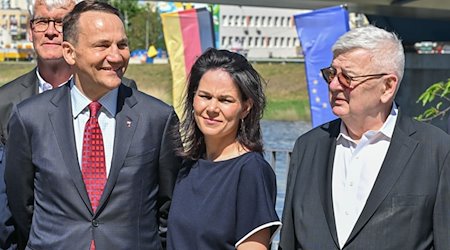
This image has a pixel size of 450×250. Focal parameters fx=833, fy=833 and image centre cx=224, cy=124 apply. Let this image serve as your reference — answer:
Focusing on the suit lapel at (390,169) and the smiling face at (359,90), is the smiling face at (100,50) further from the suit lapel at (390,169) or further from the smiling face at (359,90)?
the suit lapel at (390,169)

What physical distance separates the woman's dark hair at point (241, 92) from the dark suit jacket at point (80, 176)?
0.09 metres

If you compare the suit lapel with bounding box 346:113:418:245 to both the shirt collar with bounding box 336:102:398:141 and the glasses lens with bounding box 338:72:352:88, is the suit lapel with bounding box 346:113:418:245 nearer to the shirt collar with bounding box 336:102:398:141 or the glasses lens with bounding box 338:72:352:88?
the shirt collar with bounding box 336:102:398:141

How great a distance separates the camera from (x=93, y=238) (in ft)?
10.4

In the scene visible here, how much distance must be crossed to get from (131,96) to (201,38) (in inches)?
312

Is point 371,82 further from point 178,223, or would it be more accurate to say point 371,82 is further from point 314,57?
point 314,57

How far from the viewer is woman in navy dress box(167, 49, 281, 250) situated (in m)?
3.09

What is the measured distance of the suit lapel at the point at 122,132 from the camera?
3207 mm

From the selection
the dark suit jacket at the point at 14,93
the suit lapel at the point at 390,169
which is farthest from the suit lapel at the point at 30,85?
the suit lapel at the point at 390,169

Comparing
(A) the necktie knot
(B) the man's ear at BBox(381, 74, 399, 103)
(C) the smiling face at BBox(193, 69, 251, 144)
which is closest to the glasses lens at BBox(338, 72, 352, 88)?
(B) the man's ear at BBox(381, 74, 399, 103)

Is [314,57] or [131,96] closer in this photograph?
[131,96]

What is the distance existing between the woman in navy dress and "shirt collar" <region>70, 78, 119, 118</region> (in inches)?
12.3

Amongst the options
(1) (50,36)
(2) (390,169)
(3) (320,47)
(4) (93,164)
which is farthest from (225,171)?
(3) (320,47)

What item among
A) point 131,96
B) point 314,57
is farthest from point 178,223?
point 314,57

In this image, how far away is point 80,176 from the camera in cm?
319
